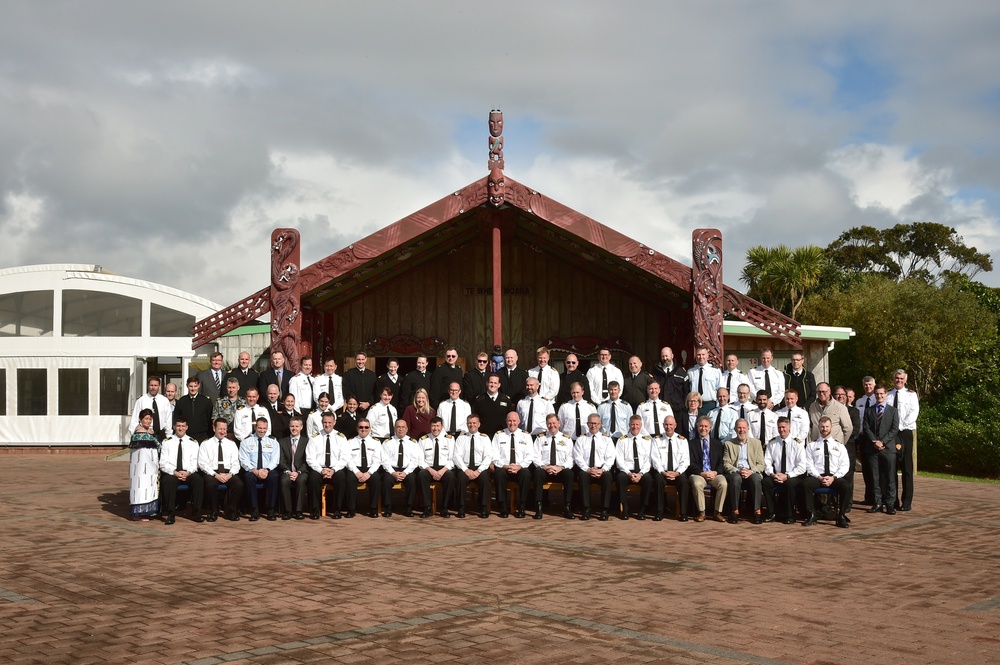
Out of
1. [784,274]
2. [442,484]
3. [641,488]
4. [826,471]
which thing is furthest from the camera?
[784,274]

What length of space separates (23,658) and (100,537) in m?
4.65

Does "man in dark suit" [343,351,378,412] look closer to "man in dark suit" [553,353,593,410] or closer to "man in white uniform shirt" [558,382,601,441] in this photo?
"man in dark suit" [553,353,593,410]

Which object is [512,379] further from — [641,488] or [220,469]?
[220,469]

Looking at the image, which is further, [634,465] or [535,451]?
[535,451]

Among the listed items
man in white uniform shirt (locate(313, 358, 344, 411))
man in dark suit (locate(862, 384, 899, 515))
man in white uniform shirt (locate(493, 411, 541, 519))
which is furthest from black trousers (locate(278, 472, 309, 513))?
man in dark suit (locate(862, 384, 899, 515))

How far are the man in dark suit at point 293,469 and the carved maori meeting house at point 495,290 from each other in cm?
295

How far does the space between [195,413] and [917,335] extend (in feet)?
60.6

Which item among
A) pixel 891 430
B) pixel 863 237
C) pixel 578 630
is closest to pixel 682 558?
pixel 578 630

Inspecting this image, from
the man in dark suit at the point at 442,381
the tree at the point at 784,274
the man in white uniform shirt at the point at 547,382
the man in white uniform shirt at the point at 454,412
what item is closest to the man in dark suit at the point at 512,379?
the man in white uniform shirt at the point at 547,382

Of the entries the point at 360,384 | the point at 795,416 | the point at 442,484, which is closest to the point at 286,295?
the point at 360,384

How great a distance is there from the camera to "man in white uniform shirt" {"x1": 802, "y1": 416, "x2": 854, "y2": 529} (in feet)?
36.3

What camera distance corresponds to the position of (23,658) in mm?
5598

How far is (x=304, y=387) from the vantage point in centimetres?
1316

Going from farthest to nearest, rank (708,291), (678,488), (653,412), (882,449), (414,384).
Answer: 1. (708,291)
2. (414,384)
3. (653,412)
4. (882,449)
5. (678,488)
